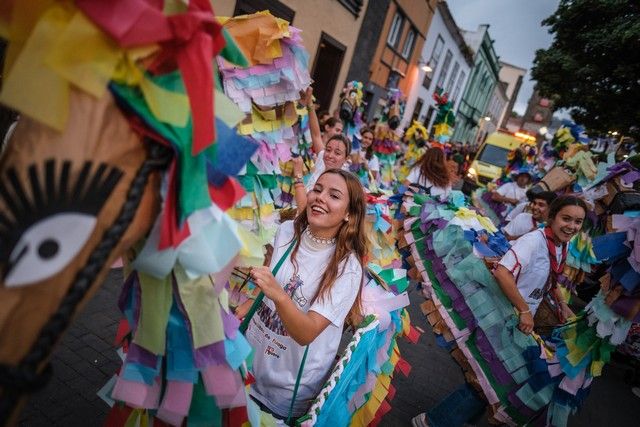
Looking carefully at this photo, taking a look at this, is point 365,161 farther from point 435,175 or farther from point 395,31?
point 395,31

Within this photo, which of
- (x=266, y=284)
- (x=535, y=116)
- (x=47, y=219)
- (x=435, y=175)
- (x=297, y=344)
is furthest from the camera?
(x=535, y=116)

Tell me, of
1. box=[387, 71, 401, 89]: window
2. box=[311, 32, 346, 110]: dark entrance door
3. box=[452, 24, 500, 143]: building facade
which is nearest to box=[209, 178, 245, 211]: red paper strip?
box=[311, 32, 346, 110]: dark entrance door

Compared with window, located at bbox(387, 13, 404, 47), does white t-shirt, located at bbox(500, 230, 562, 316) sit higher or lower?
lower

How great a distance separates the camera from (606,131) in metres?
9.78

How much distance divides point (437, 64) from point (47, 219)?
22.7m

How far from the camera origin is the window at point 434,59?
1945 centimetres

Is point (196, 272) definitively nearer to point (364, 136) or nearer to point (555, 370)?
point (555, 370)

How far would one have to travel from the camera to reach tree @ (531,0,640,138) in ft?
29.5

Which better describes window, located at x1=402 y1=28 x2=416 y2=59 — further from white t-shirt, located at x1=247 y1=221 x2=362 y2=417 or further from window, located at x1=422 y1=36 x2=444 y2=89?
white t-shirt, located at x1=247 y1=221 x2=362 y2=417

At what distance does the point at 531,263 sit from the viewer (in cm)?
260

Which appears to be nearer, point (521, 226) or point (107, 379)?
point (107, 379)

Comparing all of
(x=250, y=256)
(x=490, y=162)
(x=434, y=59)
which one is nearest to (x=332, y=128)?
(x=250, y=256)

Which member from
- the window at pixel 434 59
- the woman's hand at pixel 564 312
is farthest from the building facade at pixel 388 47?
the woman's hand at pixel 564 312

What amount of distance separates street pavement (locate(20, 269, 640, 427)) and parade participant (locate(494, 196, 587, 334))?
125 cm
